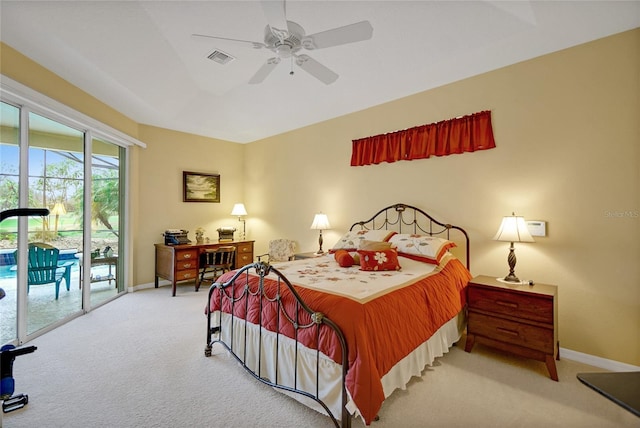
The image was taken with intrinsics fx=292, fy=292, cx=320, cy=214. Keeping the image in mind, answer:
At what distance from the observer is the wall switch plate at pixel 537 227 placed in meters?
2.84

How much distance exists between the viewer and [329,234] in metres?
4.79

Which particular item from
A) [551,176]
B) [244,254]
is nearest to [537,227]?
[551,176]

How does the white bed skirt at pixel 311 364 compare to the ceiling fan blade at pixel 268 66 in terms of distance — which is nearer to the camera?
the white bed skirt at pixel 311 364

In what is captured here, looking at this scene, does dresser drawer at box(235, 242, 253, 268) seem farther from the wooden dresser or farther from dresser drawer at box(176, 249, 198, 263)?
dresser drawer at box(176, 249, 198, 263)

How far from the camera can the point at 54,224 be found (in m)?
3.38

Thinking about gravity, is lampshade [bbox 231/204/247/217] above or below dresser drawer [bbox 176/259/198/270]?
above

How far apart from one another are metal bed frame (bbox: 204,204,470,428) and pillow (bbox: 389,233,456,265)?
0.39 m

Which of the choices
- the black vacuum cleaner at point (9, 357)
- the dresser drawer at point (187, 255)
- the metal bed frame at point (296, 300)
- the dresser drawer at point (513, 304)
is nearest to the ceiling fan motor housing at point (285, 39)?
the metal bed frame at point (296, 300)

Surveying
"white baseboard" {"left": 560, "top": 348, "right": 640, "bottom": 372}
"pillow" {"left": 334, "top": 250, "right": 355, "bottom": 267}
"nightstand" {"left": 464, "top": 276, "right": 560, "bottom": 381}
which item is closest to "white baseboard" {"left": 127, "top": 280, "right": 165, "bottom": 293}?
"pillow" {"left": 334, "top": 250, "right": 355, "bottom": 267}

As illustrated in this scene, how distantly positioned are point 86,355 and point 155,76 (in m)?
3.11

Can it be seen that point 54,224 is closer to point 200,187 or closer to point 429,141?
point 200,187

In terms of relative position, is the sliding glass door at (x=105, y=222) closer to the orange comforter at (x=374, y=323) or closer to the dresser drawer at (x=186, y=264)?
the dresser drawer at (x=186, y=264)

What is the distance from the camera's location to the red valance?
10.6 ft

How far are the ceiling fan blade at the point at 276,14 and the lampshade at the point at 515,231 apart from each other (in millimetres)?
2610
